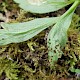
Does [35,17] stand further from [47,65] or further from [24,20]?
[47,65]

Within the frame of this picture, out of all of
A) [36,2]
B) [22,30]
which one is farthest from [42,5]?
[22,30]

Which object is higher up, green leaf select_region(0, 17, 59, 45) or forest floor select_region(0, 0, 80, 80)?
green leaf select_region(0, 17, 59, 45)

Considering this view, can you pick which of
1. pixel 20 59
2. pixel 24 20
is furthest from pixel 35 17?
pixel 20 59

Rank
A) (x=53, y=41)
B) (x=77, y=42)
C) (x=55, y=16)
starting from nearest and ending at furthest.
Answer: (x=53, y=41)
(x=77, y=42)
(x=55, y=16)

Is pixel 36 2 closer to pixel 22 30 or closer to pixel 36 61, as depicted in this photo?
pixel 22 30

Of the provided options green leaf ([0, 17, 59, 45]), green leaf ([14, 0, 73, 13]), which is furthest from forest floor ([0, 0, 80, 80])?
green leaf ([14, 0, 73, 13])

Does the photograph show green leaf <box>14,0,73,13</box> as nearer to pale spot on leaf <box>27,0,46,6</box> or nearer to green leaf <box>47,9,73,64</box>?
pale spot on leaf <box>27,0,46,6</box>

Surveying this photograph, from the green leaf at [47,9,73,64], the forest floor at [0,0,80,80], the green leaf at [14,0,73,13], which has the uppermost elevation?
the green leaf at [14,0,73,13]
